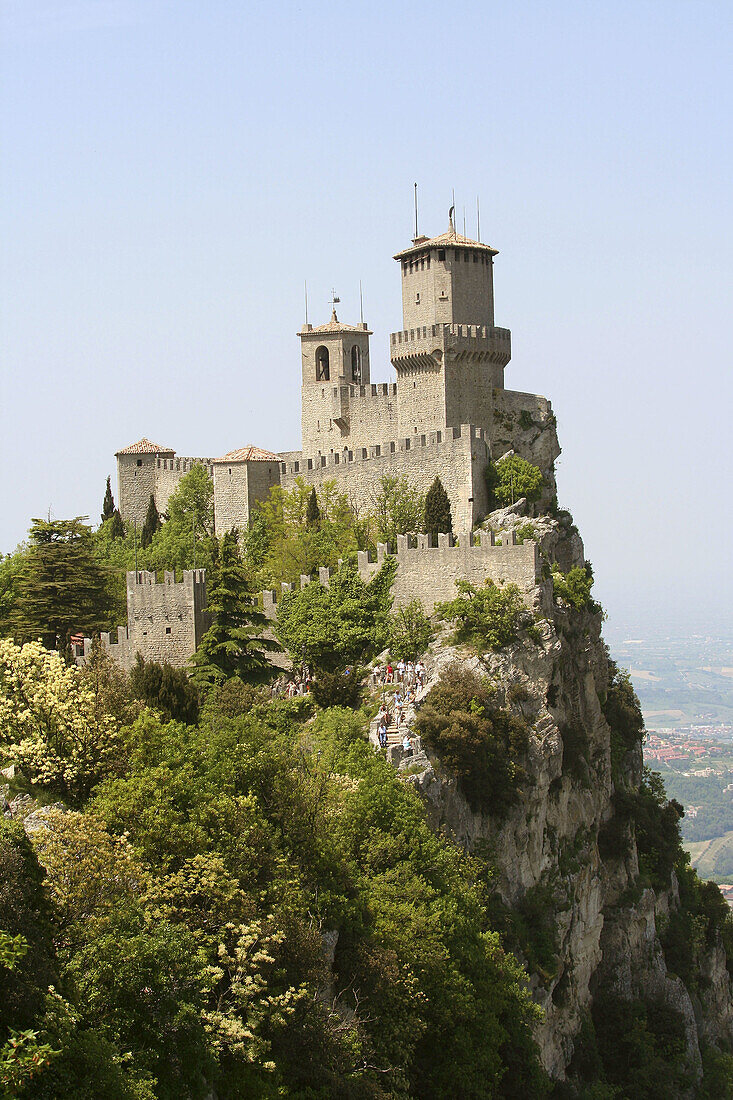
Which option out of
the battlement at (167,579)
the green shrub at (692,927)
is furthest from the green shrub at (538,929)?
the green shrub at (692,927)

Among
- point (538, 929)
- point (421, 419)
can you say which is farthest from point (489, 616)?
point (421, 419)

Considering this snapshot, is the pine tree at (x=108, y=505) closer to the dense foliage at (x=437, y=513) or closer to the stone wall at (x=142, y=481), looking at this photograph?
the stone wall at (x=142, y=481)

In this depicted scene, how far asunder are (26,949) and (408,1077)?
1528 centimetres

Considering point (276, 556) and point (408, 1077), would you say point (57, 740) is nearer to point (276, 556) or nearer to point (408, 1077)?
point (408, 1077)

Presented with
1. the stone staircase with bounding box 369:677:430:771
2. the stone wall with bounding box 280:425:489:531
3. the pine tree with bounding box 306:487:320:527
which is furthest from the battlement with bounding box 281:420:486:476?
the stone staircase with bounding box 369:677:430:771

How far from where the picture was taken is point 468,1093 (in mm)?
34312

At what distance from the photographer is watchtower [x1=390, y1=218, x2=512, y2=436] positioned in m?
63.8

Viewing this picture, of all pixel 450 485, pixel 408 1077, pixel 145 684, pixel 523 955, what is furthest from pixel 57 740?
pixel 450 485

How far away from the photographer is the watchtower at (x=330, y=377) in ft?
226

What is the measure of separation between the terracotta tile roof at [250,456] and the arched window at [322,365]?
198 inches

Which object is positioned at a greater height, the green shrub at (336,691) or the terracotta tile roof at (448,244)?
the terracotta tile roof at (448,244)

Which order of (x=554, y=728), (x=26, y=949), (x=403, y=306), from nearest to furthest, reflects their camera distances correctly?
(x=26, y=949) → (x=554, y=728) → (x=403, y=306)

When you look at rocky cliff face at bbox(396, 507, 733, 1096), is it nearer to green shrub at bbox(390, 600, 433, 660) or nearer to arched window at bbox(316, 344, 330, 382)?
green shrub at bbox(390, 600, 433, 660)

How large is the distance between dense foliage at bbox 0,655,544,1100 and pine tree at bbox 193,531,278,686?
15.0ft
